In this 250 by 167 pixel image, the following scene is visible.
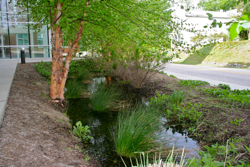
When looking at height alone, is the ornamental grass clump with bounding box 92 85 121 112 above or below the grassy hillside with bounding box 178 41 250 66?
below

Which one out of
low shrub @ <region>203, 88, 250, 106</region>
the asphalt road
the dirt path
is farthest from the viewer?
the asphalt road

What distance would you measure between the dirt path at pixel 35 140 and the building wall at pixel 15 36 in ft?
45.3

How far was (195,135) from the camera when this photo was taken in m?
4.02

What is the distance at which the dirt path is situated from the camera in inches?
89.8

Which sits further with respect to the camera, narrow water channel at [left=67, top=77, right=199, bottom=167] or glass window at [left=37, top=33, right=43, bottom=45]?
glass window at [left=37, top=33, right=43, bottom=45]

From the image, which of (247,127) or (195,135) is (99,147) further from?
(247,127)

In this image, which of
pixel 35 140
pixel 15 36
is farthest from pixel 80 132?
pixel 15 36

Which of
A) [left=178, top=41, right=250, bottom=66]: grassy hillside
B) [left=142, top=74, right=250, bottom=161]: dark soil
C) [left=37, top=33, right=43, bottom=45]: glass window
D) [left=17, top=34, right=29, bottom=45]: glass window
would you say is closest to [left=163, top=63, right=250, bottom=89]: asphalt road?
[left=142, top=74, right=250, bottom=161]: dark soil

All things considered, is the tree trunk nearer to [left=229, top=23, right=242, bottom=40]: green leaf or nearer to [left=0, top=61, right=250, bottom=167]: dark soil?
[left=0, top=61, right=250, bottom=167]: dark soil

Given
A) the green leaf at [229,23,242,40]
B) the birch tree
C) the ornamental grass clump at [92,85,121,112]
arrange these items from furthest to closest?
the ornamental grass clump at [92,85,121,112] < the birch tree < the green leaf at [229,23,242,40]

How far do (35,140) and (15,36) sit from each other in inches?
650

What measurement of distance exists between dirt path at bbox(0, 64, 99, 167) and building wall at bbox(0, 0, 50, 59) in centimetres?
1380

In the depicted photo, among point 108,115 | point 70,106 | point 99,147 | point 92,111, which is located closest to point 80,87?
point 70,106

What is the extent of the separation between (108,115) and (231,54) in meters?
20.4
